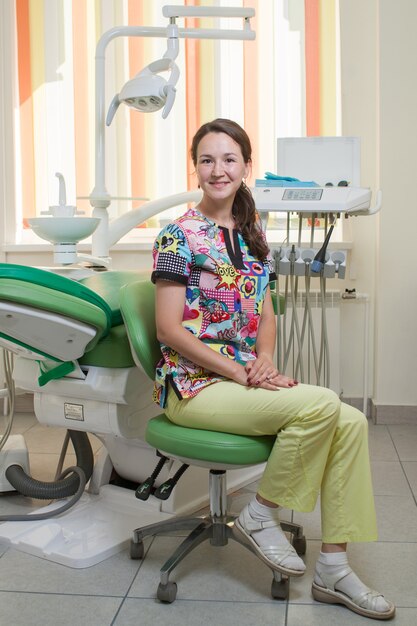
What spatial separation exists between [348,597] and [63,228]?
1.25 m

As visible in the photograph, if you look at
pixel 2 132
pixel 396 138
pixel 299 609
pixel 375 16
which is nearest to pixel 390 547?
pixel 299 609

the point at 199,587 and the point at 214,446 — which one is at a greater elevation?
the point at 214,446

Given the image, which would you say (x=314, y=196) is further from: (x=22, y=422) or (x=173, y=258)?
(x=22, y=422)

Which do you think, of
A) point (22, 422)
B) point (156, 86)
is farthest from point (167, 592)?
point (22, 422)

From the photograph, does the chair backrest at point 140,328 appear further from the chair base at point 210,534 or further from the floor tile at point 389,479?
the floor tile at point 389,479

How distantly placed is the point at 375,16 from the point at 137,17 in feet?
3.37

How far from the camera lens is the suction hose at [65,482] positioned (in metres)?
2.42

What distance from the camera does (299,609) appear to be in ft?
6.15

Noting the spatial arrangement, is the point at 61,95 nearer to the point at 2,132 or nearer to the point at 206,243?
the point at 2,132

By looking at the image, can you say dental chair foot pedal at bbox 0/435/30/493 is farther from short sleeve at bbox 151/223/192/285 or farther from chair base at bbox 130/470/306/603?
short sleeve at bbox 151/223/192/285

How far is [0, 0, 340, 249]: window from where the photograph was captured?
3660mm

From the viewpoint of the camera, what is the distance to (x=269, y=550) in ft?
6.10

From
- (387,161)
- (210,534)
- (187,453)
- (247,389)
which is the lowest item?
(210,534)

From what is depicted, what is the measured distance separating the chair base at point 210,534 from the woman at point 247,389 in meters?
0.08
